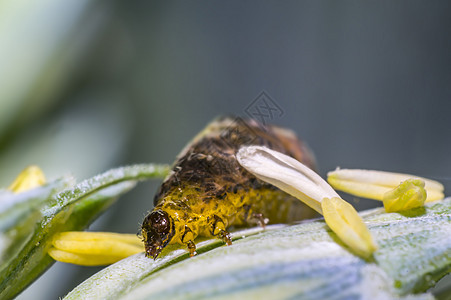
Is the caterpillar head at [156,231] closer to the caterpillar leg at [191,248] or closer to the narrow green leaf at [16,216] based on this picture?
the caterpillar leg at [191,248]

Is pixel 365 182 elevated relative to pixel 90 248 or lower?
elevated

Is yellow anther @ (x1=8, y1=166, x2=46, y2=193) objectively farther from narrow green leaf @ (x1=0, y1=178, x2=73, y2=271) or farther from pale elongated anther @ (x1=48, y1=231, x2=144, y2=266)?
narrow green leaf @ (x1=0, y1=178, x2=73, y2=271)

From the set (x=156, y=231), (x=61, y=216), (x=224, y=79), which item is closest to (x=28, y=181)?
(x=61, y=216)

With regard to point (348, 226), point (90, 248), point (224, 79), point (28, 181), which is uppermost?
point (224, 79)

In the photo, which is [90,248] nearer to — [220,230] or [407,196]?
[220,230]

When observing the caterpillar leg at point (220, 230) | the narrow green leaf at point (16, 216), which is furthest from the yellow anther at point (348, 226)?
the narrow green leaf at point (16, 216)

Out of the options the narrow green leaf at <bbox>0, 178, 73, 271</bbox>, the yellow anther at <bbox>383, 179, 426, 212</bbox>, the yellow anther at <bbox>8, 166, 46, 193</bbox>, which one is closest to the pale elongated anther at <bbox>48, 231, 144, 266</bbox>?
the yellow anther at <bbox>8, 166, 46, 193</bbox>

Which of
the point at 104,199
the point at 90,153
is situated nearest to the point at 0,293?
the point at 104,199
